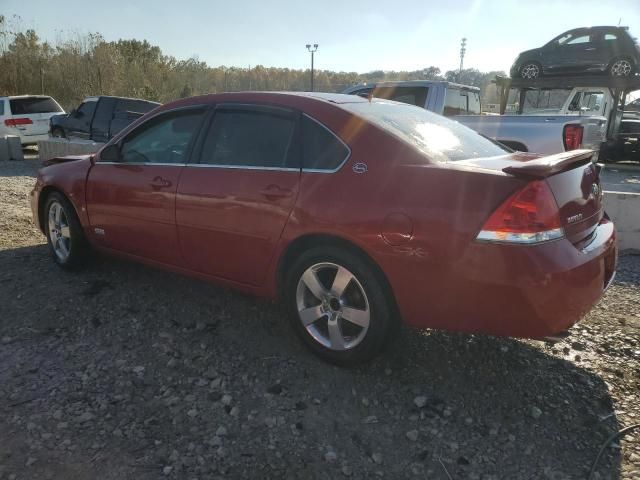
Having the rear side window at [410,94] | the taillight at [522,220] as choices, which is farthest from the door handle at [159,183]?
the rear side window at [410,94]

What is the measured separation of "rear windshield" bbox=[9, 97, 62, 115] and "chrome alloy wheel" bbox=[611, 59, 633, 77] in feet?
54.5

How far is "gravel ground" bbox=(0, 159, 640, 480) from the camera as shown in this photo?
7.58ft

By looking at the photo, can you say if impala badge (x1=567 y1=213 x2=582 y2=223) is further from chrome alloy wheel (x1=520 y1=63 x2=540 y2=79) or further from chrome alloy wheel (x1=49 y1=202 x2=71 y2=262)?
chrome alloy wheel (x1=520 y1=63 x2=540 y2=79)

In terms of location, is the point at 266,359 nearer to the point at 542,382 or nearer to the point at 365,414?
the point at 365,414

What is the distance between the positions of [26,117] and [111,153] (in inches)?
536

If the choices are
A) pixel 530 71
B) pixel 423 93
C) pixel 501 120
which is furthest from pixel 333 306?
pixel 530 71

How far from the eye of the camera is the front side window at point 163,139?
3715mm

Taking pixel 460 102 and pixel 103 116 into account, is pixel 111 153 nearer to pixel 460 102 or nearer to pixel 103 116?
pixel 460 102

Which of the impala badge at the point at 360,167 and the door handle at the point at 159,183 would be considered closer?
the impala badge at the point at 360,167

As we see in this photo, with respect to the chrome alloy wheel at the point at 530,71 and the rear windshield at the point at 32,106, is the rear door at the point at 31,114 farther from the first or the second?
the chrome alloy wheel at the point at 530,71

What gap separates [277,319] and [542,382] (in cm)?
178

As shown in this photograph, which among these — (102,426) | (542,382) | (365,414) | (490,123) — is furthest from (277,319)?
(490,123)

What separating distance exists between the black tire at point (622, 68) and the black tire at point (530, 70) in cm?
188

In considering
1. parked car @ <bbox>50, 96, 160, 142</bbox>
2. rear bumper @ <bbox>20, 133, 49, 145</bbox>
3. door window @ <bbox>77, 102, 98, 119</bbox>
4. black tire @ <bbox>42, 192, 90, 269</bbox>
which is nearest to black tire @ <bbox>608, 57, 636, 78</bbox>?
parked car @ <bbox>50, 96, 160, 142</bbox>
